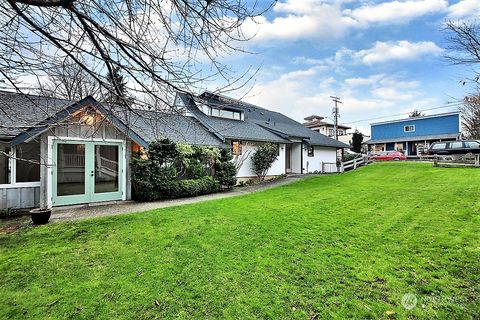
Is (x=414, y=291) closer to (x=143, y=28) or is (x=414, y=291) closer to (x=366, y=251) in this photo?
(x=366, y=251)

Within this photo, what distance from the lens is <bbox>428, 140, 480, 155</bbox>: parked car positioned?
63.7 ft

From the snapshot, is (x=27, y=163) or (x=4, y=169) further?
(x=27, y=163)

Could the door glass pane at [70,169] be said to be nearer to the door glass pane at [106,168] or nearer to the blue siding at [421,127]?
the door glass pane at [106,168]

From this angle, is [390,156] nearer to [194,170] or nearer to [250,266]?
[194,170]

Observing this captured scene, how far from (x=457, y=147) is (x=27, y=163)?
28.4 meters

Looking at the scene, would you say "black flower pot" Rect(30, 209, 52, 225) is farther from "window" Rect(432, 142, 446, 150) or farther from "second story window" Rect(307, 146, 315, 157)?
"window" Rect(432, 142, 446, 150)

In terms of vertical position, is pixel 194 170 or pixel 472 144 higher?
pixel 472 144

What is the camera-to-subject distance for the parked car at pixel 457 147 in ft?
63.7

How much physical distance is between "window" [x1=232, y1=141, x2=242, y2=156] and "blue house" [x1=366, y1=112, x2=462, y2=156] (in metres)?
26.0

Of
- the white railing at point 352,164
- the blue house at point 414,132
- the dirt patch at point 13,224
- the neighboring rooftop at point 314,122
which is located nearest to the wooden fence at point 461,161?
the white railing at point 352,164

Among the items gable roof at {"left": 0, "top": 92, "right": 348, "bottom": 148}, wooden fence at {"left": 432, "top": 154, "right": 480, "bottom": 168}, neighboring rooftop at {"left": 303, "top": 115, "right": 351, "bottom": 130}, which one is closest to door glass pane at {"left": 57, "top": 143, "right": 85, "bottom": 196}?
gable roof at {"left": 0, "top": 92, "right": 348, "bottom": 148}

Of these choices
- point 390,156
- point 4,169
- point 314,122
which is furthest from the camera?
point 314,122

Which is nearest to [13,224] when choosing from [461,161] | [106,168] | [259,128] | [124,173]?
[106,168]

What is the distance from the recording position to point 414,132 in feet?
106
